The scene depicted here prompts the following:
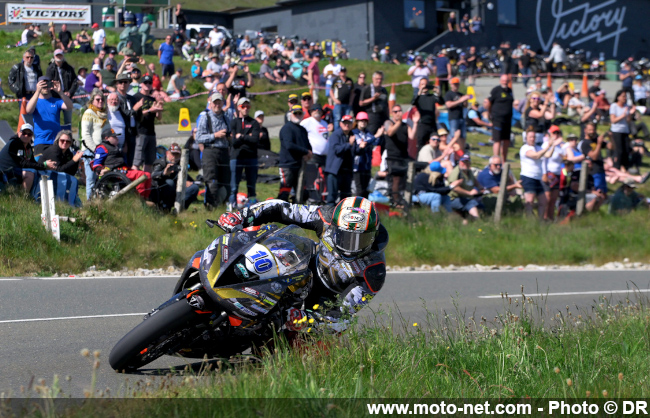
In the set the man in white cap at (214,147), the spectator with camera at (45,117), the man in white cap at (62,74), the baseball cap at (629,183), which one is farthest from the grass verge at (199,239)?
the man in white cap at (62,74)

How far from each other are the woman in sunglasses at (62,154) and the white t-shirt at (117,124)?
782 millimetres

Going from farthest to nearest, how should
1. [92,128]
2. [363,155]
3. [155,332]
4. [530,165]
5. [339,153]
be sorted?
[530,165] < [363,155] < [339,153] < [92,128] < [155,332]

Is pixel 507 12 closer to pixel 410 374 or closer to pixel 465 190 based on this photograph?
pixel 465 190

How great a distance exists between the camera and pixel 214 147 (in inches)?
498

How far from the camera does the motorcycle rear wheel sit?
517cm

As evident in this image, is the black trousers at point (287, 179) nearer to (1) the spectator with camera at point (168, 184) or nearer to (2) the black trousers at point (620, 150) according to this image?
(1) the spectator with camera at point (168, 184)

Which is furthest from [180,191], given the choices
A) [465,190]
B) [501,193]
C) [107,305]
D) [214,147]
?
[501,193]

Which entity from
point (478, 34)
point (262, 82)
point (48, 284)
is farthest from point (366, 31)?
point (48, 284)

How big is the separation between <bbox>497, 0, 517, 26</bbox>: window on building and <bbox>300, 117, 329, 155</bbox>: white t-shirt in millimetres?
31352

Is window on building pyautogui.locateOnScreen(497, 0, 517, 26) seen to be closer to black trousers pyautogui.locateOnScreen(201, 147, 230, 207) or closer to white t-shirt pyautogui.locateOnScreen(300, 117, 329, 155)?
white t-shirt pyautogui.locateOnScreen(300, 117, 329, 155)

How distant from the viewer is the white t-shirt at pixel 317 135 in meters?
13.9

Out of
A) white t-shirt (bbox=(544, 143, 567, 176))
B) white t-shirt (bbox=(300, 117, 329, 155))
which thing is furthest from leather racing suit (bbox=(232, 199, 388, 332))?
white t-shirt (bbox=(544, 143, 567, 176))

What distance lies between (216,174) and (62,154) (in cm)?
243

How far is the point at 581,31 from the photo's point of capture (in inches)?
1789
